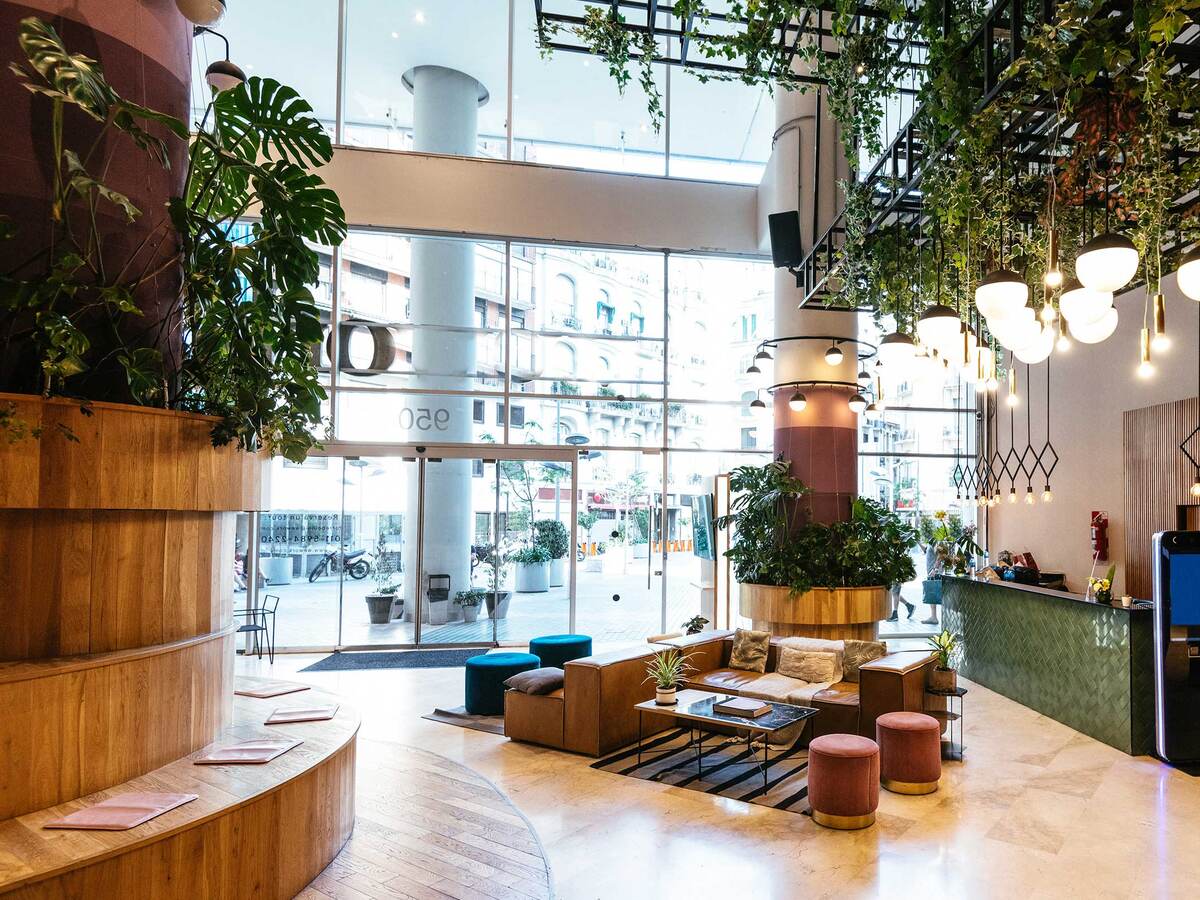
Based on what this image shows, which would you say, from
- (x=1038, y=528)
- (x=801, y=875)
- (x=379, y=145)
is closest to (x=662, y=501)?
(x=1038, y=528)

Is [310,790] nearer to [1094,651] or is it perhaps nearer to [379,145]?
[1094,651]

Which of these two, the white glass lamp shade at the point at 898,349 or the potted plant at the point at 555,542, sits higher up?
the white glass lamp shade at the point at 898,349

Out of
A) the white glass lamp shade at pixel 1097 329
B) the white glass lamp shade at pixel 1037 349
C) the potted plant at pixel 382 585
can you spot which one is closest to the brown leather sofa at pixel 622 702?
the white glass lamp shade at pixel 1037 349

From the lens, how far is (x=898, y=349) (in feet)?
14.7

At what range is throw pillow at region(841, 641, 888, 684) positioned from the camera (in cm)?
668

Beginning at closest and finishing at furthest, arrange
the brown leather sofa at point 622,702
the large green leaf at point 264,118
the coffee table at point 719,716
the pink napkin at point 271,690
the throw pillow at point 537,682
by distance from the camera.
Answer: the large green leaf at point 264,118, the pink napkin at point 271,690, the coffee table at point 719,716, the brown leather sofa at point 622,702, the throw pillow at point 537,682

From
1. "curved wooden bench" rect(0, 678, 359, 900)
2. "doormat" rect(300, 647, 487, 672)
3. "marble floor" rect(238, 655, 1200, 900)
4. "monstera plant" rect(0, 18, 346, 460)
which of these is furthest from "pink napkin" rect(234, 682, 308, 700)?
"doormat" rect(300, 647, 487, 672)

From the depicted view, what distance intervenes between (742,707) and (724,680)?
1.24 metres

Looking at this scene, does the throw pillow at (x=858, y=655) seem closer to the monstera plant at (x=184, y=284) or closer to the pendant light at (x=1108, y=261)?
the pendant light at (x=1108, y=261)

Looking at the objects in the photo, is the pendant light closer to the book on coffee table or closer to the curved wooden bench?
the book on coffee table

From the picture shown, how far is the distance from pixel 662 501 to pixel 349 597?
436cm

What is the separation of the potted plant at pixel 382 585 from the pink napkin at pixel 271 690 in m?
5.04

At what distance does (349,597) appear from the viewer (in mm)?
9984

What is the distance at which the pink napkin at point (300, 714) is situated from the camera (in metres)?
4.18
